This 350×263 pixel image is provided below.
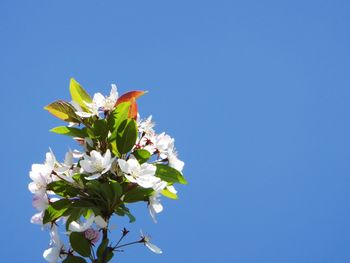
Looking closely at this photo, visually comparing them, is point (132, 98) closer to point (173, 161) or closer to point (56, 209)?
point (173, 161)

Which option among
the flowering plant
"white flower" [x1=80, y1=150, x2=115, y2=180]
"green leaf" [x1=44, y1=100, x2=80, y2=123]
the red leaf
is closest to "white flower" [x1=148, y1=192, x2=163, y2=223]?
the flowering plant

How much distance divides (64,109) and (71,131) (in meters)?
0.13

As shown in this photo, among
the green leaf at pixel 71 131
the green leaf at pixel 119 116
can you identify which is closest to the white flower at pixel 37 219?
the green leaf at pixel 71 131

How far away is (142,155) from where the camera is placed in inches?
85.6

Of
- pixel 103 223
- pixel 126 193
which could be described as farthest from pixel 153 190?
pixel 103 223

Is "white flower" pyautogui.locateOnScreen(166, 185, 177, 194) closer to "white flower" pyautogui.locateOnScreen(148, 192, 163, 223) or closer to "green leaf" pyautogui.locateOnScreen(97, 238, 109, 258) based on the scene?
"white flower" pyautogui.locateOnScreen(148, 192, 163, 223)

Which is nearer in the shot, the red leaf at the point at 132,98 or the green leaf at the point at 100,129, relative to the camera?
the green leaf at the point at 100,129

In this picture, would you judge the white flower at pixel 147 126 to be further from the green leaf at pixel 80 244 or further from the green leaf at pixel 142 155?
the green leaf at pixel 80 244

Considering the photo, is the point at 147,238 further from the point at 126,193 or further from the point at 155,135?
the point at 155,135

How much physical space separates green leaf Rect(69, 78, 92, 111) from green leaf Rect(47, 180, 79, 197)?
1.49 feet

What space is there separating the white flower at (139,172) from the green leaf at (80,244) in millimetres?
349

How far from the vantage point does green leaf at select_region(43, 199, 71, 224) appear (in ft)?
6.79

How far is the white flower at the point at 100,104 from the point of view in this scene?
2.26 metres

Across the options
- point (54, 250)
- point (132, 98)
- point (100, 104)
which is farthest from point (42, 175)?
point (132, 98)
